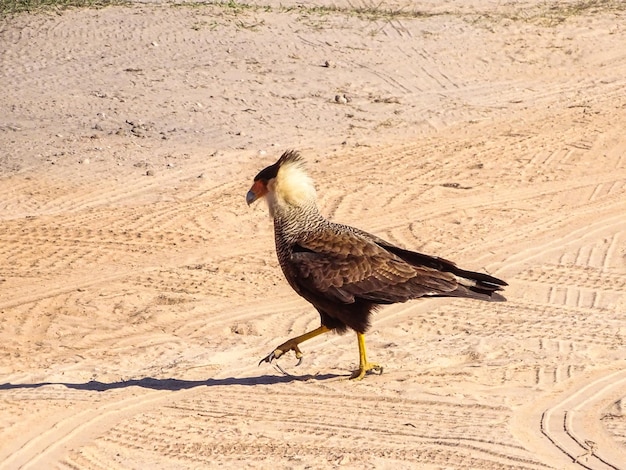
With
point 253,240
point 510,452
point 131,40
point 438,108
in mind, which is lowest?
point 510,452

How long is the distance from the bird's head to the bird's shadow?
1195mm

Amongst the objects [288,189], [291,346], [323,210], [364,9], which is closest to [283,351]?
[291,346]

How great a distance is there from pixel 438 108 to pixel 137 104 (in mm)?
4188

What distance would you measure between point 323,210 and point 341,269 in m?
4.99

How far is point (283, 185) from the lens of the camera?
8594 millimetres

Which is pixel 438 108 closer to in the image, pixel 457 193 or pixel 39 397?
pixel 457 193

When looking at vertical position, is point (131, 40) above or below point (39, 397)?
above

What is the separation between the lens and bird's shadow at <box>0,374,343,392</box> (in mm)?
8602

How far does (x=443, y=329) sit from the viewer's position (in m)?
9.87

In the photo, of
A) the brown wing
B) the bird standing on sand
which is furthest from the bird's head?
the brown wing

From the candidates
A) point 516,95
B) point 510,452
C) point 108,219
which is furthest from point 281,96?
point 510,452

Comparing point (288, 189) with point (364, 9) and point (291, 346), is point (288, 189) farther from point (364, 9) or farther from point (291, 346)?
point (364, 9)

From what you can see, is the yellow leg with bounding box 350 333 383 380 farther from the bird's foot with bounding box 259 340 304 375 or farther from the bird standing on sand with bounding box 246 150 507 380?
the bird's foot with bounding box 259 340 304 375

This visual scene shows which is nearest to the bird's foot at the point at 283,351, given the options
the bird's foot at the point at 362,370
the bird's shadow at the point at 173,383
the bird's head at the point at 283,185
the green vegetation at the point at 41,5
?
the bird's shadow at the point at 173,383
